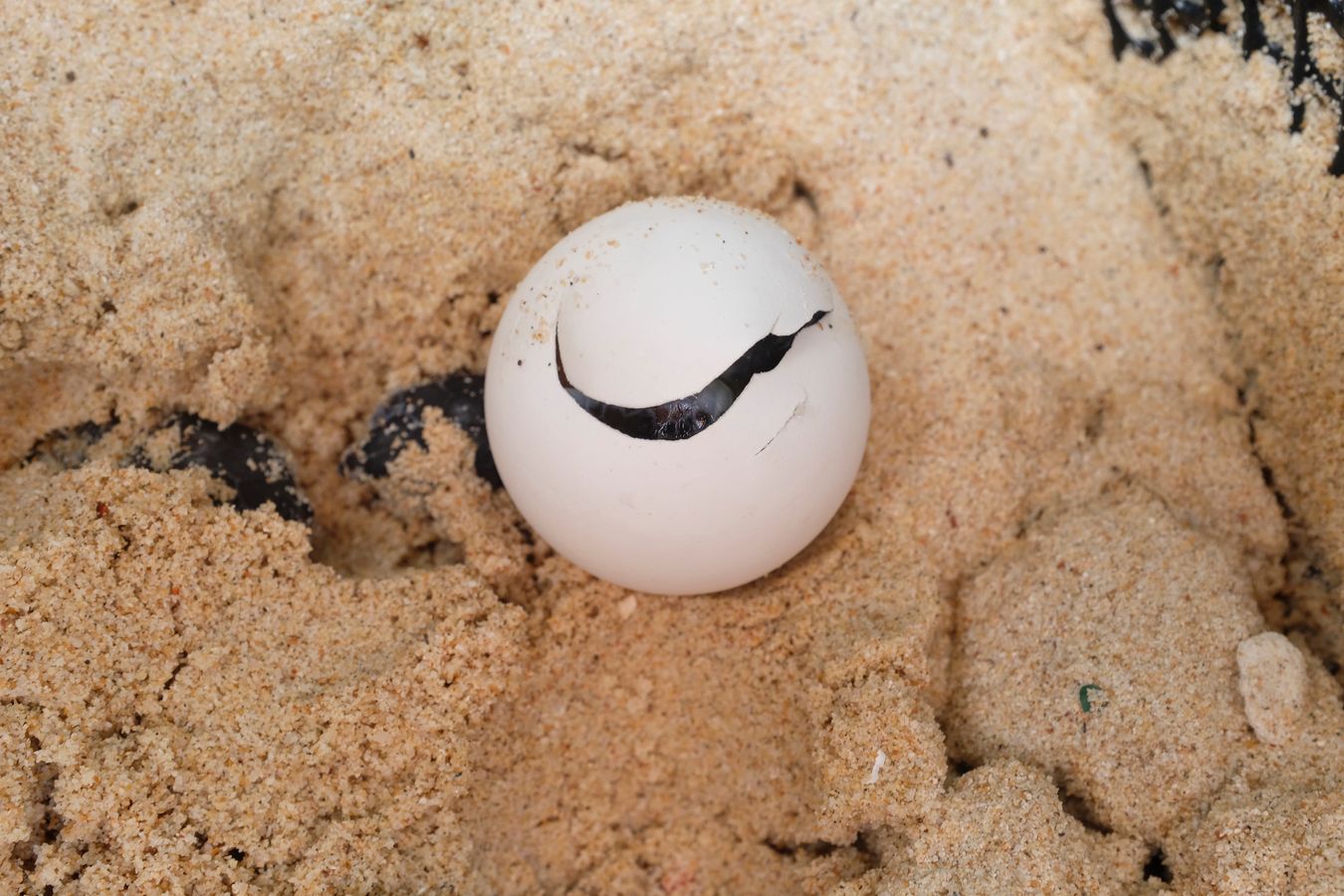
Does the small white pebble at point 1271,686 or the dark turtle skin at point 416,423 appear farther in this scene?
the dark turtle skin at point 416,423

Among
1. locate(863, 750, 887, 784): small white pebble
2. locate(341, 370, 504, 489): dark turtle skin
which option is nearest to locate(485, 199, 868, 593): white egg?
locate(341, 370, 504, 489): dark turtle skin

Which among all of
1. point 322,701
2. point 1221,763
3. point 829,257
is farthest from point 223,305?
point 1221,763

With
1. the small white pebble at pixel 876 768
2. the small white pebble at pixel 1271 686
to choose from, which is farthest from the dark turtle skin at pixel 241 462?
the small white pebble at pixel 1271 686

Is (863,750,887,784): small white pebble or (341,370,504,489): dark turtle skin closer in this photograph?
(863,750,887,784): small white pebble

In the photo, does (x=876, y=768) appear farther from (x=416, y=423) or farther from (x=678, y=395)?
(x=416, y=423)

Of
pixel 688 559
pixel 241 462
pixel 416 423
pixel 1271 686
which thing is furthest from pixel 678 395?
pixel 1271 686

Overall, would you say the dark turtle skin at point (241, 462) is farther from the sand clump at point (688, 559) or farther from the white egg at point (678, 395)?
the white egg at point (678, 395)

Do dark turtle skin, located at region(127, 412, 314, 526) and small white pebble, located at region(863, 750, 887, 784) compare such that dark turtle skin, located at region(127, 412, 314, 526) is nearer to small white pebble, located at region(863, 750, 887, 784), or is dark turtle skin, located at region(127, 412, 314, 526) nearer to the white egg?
the white egg
